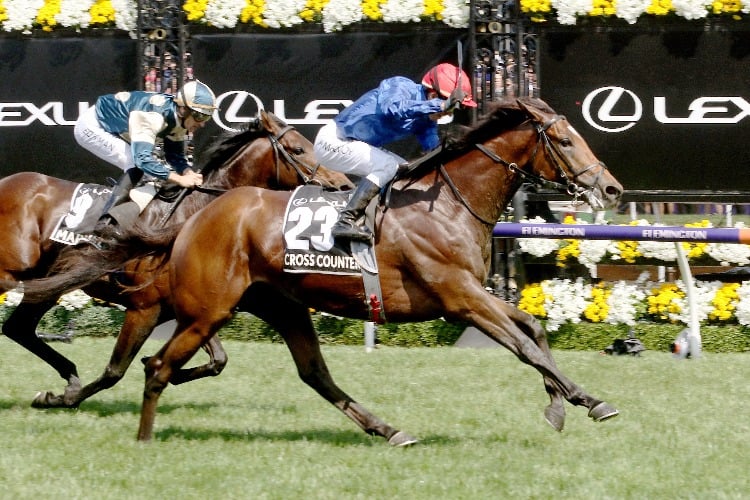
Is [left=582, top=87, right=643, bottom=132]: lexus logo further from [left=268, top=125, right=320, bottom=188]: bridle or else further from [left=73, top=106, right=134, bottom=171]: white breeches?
[left=73, top=106, right=134, bottom=171]: white breeches

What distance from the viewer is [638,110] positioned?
965 cm

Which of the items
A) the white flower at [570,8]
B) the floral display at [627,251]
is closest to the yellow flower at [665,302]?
the floral display at [627,251]

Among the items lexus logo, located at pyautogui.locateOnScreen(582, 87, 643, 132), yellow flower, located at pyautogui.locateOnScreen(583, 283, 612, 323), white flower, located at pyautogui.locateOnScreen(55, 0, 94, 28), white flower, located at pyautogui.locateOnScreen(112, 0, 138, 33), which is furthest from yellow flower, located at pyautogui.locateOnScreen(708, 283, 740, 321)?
white flower, located at pyautogui.locateOnScreen(55, 0, 94, 28)

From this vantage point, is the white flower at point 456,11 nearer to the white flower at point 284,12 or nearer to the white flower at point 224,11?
the white flower at point 284,12

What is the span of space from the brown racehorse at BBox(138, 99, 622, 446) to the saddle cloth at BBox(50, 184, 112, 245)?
4.66ft

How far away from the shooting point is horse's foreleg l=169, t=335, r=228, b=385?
6914 mm

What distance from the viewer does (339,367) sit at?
8.45 m

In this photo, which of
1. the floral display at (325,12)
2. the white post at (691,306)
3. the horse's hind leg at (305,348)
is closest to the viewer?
the horse's hind leg at (305,348)

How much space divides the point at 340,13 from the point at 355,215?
4.47 meters

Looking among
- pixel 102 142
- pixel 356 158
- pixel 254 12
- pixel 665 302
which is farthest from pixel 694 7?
pixel 102 142

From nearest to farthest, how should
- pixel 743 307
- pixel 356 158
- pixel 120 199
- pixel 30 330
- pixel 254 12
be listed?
pixel 356 158
pixel 120 199
pixel 30 330
pixel 743 307
pixel 254 12

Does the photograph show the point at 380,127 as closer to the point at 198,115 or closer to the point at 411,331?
the point at 198,115

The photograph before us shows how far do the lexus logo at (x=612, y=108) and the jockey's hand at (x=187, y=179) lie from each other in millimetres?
3908

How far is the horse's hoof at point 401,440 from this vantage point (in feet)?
19.0
